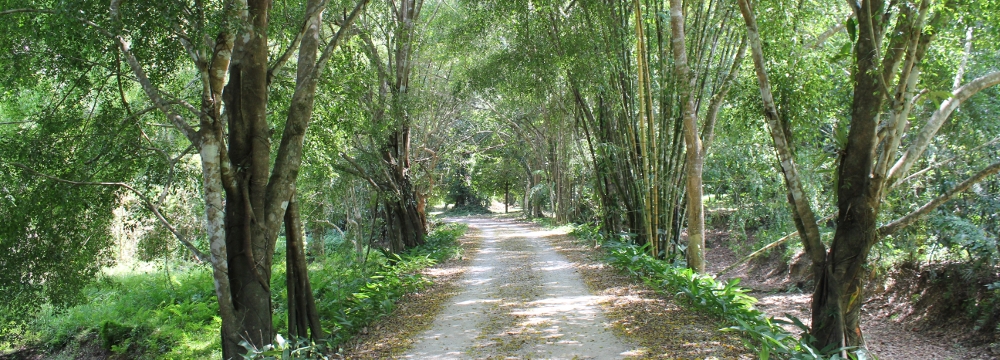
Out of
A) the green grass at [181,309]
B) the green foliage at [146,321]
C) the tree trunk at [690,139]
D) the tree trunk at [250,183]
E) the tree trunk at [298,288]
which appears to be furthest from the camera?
the green foliage at [146,321]

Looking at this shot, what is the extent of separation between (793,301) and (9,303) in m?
Result: 11.2

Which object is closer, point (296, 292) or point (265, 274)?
point (265, 274)

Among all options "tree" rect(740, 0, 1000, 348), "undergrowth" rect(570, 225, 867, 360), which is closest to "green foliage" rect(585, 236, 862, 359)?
"undergrowth" rect(570, 225, 867, 360)

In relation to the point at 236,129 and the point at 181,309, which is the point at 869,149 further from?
the point at 181,309

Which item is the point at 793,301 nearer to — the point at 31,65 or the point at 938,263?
the point at 938,263

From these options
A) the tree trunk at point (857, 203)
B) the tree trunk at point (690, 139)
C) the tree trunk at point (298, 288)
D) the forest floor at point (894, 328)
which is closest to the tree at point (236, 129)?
the tree trunk at point (298, 288)

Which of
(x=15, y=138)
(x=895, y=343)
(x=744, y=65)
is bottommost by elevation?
(x=895, y=343)

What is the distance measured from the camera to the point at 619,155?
1017cm

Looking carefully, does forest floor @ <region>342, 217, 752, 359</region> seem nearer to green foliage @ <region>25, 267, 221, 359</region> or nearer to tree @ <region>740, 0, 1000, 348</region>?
tree @ <region>740, 0, 1000, 348</region>

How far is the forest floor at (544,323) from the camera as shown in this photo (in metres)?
4.91

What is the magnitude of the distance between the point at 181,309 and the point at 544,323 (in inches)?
328

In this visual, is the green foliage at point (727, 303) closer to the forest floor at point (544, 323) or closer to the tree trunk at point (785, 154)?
the forest floor at point (544, 323)

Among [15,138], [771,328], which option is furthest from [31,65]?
[771,328]

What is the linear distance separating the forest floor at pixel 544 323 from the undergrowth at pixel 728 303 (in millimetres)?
138
